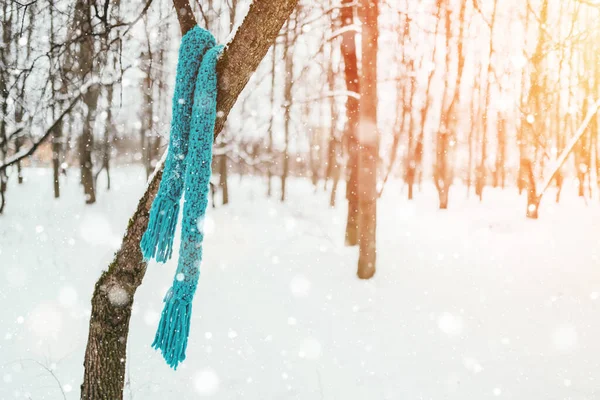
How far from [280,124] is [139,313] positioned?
440 inches

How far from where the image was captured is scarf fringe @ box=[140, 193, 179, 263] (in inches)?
80.6

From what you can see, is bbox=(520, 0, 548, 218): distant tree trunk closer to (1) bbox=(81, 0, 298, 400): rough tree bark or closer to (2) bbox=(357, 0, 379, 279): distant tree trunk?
(2) bbox=(357, 0, 379, 279): distant tree trunk

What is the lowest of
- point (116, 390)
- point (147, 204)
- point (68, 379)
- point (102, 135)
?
point (68, 379)

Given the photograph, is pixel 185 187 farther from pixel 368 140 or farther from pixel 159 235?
pixel 368 140

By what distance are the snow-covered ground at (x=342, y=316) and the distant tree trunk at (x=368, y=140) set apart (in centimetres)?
45

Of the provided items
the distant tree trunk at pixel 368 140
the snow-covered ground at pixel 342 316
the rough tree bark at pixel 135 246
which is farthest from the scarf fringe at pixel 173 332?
the distant tree trunk at pixel 368 140

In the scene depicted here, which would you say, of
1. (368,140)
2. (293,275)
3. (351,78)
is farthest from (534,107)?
(293,275)

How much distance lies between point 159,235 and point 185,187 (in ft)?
0.86

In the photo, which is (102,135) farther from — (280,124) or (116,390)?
(116,390)

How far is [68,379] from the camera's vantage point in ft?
14.6

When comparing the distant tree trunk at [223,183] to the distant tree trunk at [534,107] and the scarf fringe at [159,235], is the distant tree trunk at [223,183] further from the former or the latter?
the scarf fringe at [159,235]

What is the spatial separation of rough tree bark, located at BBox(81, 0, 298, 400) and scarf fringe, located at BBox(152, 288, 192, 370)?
0.60 metres

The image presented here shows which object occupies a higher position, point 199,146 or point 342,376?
point 199,146

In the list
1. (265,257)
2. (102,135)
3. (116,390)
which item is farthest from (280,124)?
(116,390)
